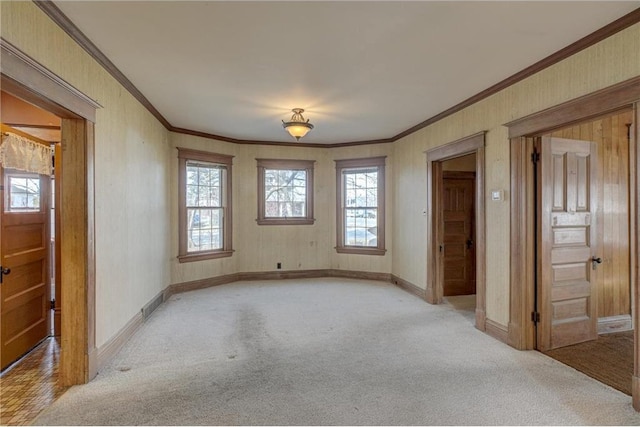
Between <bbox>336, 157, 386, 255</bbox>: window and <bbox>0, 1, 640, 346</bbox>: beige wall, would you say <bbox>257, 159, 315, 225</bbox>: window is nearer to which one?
<bbox>0, 1, 640, 346</bbox>: beige wall

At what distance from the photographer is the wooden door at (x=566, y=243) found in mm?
3432

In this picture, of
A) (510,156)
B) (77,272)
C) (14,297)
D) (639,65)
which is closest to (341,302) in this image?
(510,156)

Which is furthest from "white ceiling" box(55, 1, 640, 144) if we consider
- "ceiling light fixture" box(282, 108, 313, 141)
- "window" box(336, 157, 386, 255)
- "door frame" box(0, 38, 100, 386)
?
"window" box(336, 157, 386, 255)

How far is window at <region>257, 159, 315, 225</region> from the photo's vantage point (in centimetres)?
677

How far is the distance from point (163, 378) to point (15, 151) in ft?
7.72

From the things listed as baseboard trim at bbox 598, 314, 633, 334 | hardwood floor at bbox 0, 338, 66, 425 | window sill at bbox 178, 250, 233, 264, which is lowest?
hardwood floor at bbox 0, 338, 66, 425

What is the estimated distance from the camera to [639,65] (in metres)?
2.35

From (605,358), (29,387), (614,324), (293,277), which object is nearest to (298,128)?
(293,277)

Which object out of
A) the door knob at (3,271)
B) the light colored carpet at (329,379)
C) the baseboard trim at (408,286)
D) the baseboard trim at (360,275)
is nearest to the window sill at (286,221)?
the baseboard trim at (360,275)

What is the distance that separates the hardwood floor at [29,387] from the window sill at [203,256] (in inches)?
94.9

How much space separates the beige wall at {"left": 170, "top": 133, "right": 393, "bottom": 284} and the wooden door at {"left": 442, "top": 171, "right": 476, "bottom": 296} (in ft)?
3.82

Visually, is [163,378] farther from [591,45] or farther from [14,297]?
[591,45]

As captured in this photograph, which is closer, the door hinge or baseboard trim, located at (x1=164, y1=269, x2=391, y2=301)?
the door hinge

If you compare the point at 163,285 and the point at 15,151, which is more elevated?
the point at 15,151
